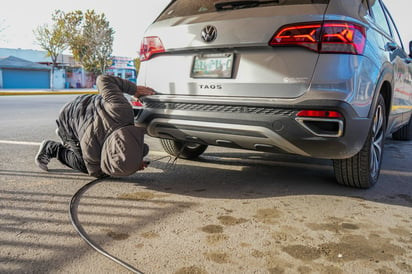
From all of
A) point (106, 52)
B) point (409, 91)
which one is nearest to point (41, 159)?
point (409, 91)

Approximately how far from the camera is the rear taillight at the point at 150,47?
305 centimetres

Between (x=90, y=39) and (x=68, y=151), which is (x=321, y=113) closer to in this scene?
(x=68, y=151)

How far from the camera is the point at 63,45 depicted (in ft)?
123

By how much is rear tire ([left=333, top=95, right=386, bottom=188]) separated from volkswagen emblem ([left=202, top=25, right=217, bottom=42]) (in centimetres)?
143

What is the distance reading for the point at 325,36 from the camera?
238 centimetres

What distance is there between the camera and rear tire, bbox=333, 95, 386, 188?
2.92 metres

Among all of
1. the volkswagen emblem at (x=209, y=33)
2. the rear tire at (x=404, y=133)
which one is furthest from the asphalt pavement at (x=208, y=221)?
the rear tire at (x=404, y=133)

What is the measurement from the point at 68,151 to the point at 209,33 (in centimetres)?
171

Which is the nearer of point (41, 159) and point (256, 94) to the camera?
point (256, 94)

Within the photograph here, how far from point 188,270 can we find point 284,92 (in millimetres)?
1350

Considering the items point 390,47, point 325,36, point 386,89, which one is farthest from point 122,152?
point 390,47

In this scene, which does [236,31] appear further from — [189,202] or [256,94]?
[189,202]

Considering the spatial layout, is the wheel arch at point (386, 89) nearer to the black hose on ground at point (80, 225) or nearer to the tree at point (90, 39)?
the black hose on ground at point (80, 225)

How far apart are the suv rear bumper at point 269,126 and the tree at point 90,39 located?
39225 millimetres
